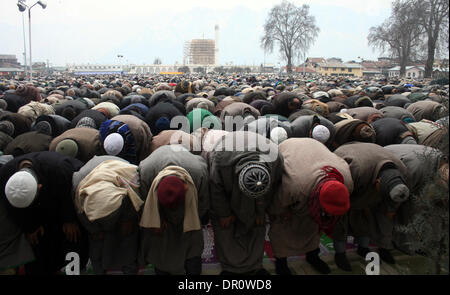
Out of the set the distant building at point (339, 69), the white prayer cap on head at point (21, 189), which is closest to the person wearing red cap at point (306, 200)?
the white prayer cap on head at point (21, 189)

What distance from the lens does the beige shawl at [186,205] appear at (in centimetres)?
220

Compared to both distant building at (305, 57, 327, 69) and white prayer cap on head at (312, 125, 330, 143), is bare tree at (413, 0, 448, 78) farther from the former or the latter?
distant building at (305, 57, 327, 69)

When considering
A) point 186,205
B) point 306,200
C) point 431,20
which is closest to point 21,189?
point 186,205

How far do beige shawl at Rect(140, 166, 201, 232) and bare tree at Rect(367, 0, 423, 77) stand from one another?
1073 inches

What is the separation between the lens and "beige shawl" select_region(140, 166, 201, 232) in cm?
220

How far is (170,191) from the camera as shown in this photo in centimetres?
209

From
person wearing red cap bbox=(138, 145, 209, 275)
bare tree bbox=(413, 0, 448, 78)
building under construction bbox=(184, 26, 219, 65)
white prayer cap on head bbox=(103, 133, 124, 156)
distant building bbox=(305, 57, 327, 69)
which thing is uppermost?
building under construction bbox=(184, 26, 219, 65)

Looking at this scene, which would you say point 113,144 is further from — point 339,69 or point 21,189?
point 339,69

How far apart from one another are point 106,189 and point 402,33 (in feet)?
107

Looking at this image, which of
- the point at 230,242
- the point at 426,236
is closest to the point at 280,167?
the point at 230,242

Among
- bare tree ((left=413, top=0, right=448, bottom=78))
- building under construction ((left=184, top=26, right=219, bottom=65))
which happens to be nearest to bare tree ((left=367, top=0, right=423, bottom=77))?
bare tree ((left=413, top=0, right=448, bottom=78))

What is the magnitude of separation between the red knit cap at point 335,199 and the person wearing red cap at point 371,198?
44cm

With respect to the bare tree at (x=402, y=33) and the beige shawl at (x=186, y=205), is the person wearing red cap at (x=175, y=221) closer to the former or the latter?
the beige shawl at (x=186, y=205)
